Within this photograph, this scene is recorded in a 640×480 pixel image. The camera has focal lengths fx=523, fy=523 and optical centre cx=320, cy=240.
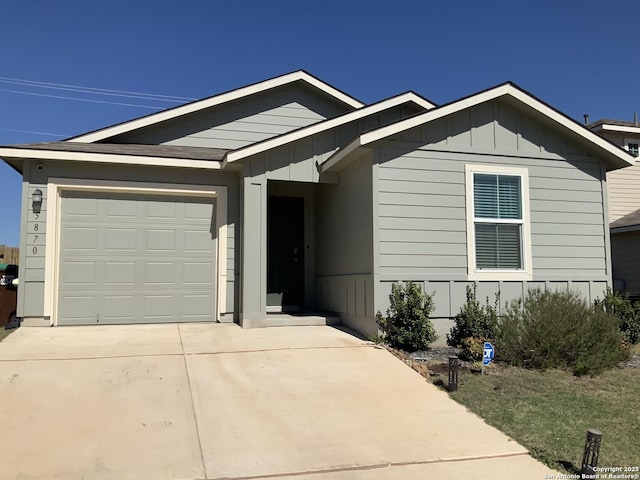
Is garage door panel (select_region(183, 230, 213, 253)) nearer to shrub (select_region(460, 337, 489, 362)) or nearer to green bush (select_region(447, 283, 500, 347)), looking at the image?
green bush (select_region(447, 283, 500, 347))

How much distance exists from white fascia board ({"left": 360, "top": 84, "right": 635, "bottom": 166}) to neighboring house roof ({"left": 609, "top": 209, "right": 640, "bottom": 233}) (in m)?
6.50

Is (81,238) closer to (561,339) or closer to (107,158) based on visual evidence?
(107,158)

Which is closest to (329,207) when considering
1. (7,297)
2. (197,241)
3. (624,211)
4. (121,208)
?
(197,241)

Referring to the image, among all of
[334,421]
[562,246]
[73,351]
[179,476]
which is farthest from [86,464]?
[562,246]

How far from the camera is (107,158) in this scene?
8.91m

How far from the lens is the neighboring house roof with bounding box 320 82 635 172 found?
8094mm

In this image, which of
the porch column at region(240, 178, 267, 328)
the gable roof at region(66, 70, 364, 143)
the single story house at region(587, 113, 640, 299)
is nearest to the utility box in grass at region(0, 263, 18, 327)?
the gable roof at region(66, 70, 364, 143)

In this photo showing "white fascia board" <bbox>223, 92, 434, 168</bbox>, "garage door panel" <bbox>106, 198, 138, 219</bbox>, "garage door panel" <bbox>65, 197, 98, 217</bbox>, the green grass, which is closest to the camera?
the green grass

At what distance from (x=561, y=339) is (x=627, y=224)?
10322 mm

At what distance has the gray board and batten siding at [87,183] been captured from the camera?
866 centimetres

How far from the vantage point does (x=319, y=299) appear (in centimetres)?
1076

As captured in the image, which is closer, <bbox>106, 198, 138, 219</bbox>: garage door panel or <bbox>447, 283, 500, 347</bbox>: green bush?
<bbox>447, 283, 500, 347</bbox>: green bush

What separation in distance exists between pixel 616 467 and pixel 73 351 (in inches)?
250

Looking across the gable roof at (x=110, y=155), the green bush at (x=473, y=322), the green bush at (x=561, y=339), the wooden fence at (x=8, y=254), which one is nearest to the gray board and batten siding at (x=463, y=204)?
the green bush at (x=473, y=322)
